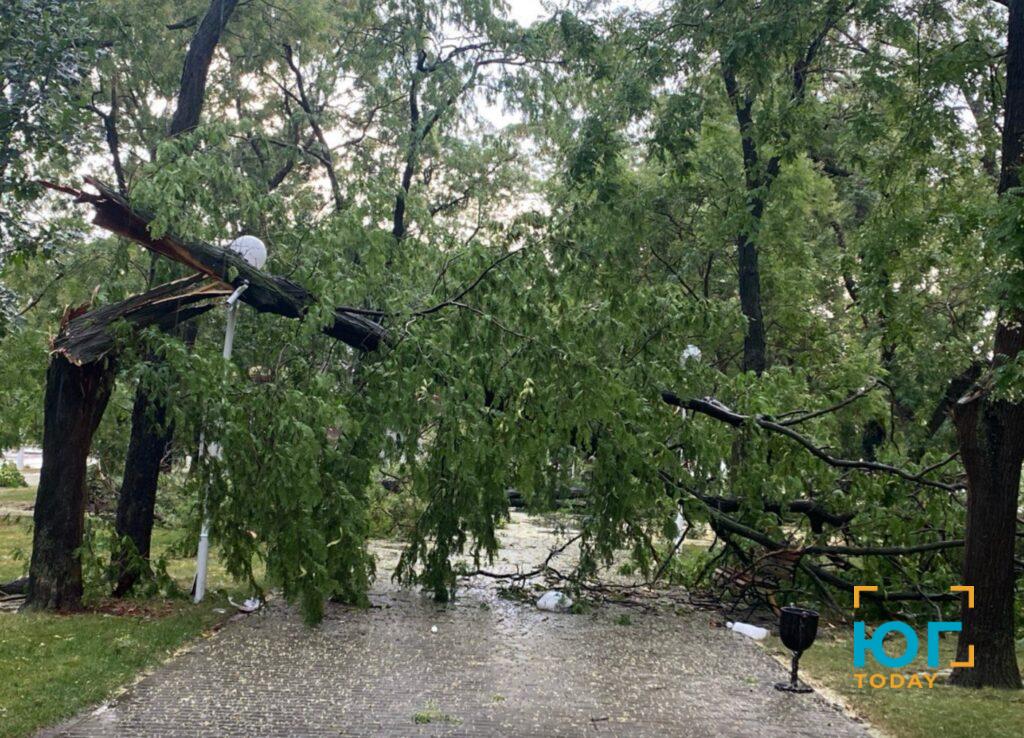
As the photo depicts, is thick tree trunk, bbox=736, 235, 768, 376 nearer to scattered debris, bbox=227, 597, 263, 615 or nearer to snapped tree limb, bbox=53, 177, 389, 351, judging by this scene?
snapped tree limb, bbox=53, 177, 389, 351

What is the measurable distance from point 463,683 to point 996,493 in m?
3.89

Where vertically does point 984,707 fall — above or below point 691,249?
below

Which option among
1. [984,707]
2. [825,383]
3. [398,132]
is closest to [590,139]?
[984,707]

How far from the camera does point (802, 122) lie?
8.22 meters

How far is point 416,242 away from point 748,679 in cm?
599

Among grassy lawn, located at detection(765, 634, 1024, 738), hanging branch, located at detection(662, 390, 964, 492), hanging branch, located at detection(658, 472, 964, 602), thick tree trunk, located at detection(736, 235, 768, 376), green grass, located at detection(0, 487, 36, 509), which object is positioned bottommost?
grassy lawn, located at detection(765, 634, 1024, 738)

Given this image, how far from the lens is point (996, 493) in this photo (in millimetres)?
6254

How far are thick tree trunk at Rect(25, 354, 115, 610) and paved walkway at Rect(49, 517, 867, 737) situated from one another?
142cm

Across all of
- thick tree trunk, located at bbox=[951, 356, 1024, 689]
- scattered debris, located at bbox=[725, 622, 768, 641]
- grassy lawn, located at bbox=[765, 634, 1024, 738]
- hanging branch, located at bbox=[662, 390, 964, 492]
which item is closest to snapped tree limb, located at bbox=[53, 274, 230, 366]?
hanging branch, located at bbox=[662, 390, 964, 492]

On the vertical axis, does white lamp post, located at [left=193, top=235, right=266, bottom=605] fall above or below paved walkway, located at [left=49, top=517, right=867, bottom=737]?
above

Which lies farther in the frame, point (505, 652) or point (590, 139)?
point (590, 139)

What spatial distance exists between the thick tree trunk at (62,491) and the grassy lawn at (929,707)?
586 centimetres

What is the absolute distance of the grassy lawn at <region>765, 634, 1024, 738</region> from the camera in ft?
16.8

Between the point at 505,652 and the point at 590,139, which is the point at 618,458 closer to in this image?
the point at 505,652
